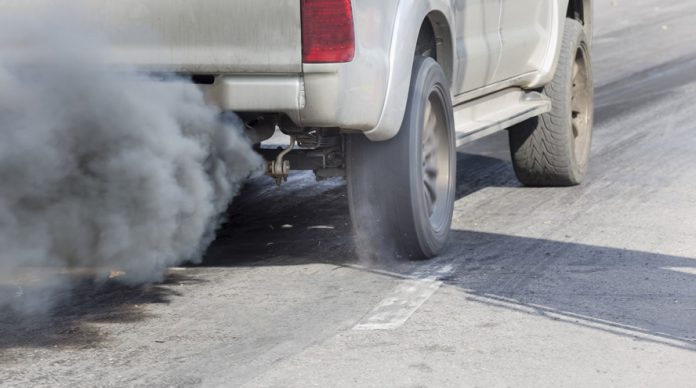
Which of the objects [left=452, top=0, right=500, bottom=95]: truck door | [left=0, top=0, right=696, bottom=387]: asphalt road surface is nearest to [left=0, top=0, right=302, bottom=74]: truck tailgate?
[left=0, top=0, right=696, bottom=387]: asphalt road surface

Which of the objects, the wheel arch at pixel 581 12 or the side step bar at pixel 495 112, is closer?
the side step bar at pixel 495 112

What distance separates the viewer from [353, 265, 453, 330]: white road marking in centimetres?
554

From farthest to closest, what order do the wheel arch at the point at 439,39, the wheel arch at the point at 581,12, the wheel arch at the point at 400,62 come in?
1. the wheel arch at the point at 581,12
2. the wheel arch at the point at 439,39
3. the wheel arch at the point at 400,62

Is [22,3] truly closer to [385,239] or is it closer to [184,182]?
[184,182]

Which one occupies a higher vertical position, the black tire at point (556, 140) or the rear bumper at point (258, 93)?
the rear bumper at point (258, 93)

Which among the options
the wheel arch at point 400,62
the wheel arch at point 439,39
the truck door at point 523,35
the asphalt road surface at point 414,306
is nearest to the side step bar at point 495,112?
the truck door at point 523,35

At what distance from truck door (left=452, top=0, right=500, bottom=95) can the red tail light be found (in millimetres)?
1299

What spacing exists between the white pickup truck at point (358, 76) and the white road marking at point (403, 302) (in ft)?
1.00

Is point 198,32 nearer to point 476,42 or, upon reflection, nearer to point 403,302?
point 403,302

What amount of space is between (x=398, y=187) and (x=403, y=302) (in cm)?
76

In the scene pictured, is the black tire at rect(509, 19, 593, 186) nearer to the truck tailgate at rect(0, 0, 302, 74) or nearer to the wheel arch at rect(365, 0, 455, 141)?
the wheel arch at rect(365, 0, 455, 141)

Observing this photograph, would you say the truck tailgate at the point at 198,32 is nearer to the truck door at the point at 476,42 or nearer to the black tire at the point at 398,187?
the black tire at the point at 398,187

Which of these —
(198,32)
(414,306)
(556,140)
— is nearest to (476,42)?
(556,140)

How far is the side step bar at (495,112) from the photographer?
300 inches
